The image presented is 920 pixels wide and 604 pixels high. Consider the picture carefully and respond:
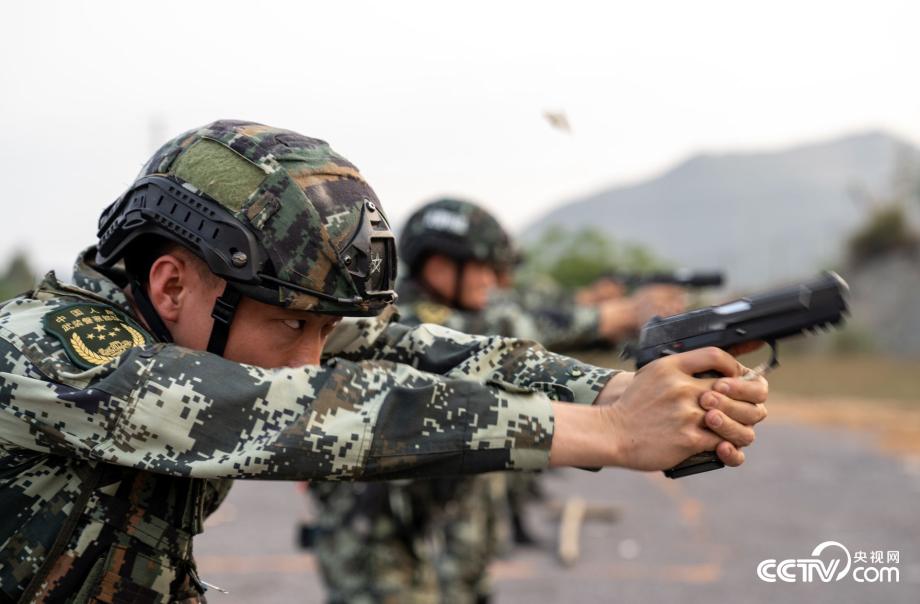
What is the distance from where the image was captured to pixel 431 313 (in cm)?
556

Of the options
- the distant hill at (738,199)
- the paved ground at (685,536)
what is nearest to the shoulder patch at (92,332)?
the paved ground at (685,536)

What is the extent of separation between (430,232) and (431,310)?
68 cm

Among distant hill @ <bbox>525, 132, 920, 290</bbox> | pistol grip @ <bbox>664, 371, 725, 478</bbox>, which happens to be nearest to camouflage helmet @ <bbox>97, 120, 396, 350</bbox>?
pistol grip @ <bbox>664, 371, 725, 478</bbox>

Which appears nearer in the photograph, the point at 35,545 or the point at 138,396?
the point at 138,396

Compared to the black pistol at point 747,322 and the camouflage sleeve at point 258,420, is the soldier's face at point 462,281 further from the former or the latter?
the camouflage sleeve at point 258,420

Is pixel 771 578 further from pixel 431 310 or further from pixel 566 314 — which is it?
pixel 431 310

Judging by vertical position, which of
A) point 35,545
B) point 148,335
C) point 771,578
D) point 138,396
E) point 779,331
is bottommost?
point 35,545

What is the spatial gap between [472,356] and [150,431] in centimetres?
90

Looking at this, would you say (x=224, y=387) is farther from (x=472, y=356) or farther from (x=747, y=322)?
(x=747, y=322)

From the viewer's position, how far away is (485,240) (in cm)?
612

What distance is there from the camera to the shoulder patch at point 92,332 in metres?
2.18

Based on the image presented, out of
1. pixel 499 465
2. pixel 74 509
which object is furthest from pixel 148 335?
pixel 499 465

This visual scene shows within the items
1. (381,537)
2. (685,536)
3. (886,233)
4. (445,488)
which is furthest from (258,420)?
(886,233)

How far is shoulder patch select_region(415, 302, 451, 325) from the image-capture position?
5.48 metres
